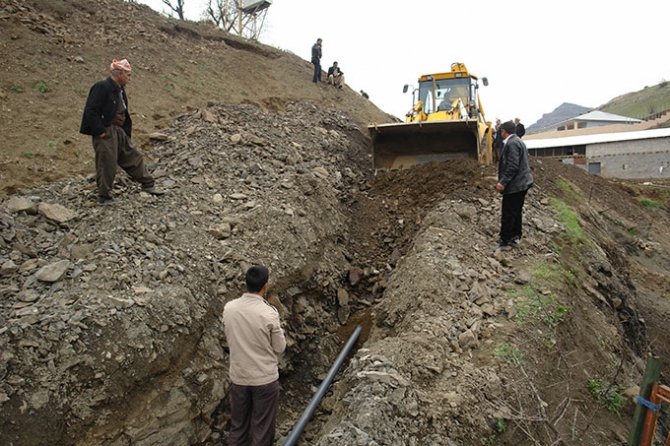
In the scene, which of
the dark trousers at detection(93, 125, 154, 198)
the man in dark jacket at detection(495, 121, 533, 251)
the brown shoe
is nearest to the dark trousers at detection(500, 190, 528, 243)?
the man in dark jacket at detection(495, 121, 533, 251)

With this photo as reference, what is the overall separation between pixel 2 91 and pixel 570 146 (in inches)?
1008

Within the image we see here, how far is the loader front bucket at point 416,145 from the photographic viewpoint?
9.13 m

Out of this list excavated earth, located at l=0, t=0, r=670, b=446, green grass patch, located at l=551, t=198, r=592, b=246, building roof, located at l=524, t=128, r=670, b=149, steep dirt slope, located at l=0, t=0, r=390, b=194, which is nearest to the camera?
excavated earth, located at l=0, t=0, r=670, b=446

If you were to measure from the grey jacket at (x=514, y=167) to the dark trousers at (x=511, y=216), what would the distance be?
116 millimetres

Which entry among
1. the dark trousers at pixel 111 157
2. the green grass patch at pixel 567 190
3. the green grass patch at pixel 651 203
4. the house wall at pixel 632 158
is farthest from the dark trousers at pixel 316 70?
the house wall at pixel 632 158

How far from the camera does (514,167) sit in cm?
553

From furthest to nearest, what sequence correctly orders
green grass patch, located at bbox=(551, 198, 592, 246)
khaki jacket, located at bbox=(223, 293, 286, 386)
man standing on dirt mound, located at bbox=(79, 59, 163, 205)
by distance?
green grass patch, located at bbox=(551, 198, 592, 246) → man standing on dirt mound, located at bbox=(79, 59, 163, 205) → khaki jacket, located at bbox=(223, 293, 286, 386)

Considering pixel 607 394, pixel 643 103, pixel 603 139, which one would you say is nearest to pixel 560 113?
pixel 643 103

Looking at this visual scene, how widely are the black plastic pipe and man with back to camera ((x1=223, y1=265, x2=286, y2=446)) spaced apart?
465mm

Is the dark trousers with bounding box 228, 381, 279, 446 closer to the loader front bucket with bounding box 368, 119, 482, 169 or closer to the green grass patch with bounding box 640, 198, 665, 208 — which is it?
the loader front bucket with bounding box 368, 119, 482, 169

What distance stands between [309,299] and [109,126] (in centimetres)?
314

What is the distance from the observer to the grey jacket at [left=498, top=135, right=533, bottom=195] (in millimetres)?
5535

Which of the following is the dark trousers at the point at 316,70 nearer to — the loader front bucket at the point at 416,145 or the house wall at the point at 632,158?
the loader front bucket at the point at 416,145

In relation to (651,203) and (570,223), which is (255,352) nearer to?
(570,223)
